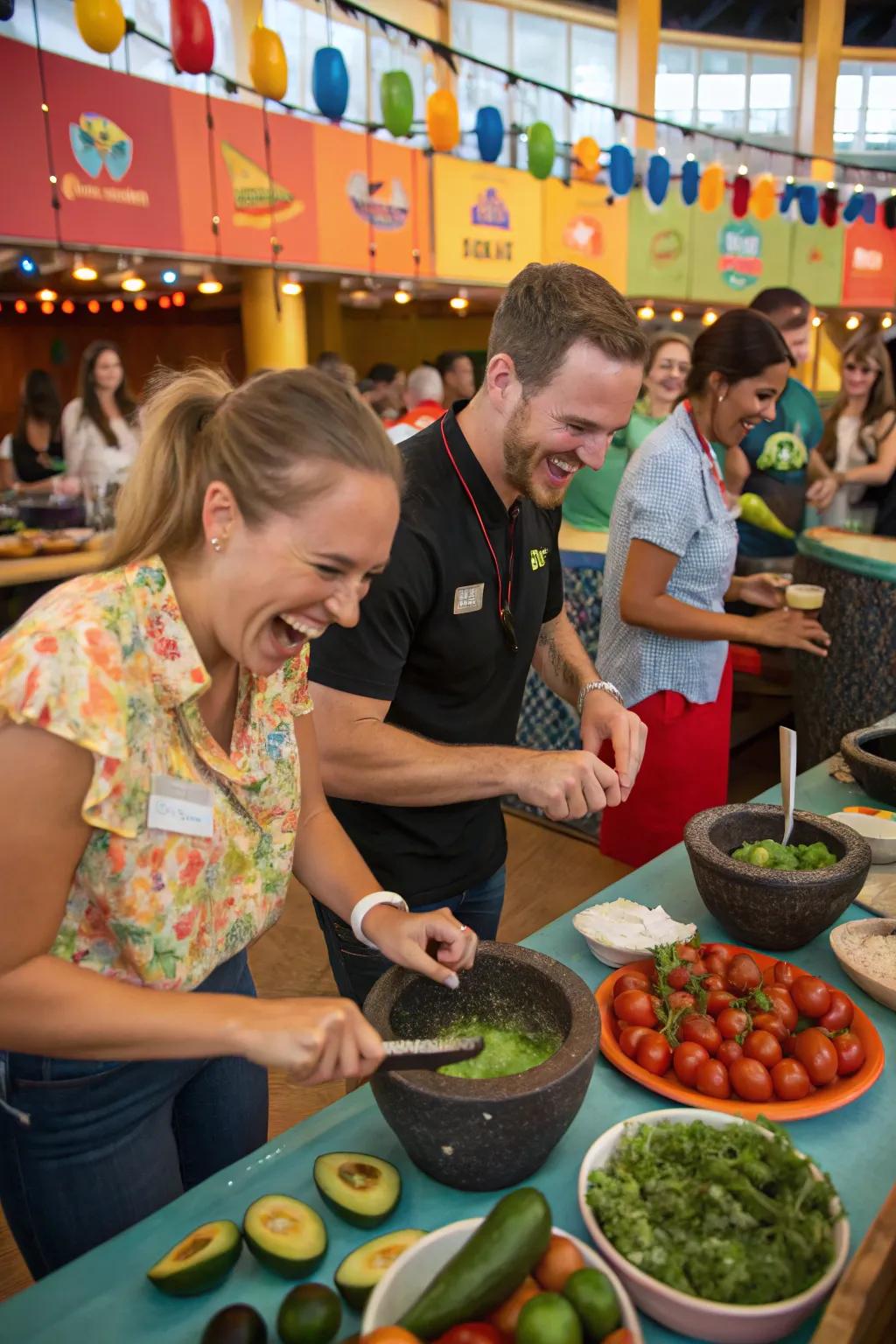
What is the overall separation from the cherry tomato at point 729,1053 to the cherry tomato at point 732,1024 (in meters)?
0.02

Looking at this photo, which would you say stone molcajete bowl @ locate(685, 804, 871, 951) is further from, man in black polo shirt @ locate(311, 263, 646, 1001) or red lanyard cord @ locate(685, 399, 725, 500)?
red lanyard cord @ locate(685, 399, 725, 500)

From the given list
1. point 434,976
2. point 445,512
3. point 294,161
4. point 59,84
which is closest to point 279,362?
point 294,161

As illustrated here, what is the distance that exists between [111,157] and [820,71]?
1214 cm

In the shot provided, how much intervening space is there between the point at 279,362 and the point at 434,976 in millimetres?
8158

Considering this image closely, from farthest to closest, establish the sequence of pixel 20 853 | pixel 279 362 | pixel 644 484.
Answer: pixel 279 362, pixel 644 484, pixel 20 853

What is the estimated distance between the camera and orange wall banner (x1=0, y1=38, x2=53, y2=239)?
5766 mm

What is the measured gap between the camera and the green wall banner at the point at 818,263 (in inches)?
516

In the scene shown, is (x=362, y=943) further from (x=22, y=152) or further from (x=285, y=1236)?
(x=22, y=152)

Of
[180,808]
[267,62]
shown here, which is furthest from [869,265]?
[180,808]

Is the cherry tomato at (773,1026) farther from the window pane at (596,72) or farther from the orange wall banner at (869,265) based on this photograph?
the orange wall banner at (869,265)

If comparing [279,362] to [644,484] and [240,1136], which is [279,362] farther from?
[240,1136]

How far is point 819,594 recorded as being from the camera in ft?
8.96

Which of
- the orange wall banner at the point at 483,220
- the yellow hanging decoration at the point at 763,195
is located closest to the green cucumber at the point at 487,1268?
the orange wall banner at the point at 483,220

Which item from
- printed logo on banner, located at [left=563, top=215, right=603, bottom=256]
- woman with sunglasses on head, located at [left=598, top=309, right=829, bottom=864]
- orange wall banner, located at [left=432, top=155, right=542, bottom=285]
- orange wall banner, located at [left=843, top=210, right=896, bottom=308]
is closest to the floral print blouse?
woman with sunglasses on head, located at [left=598, top=309, right=829, bottom=864]
